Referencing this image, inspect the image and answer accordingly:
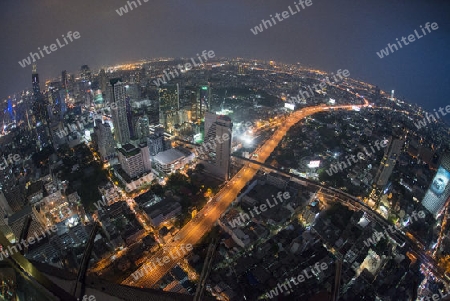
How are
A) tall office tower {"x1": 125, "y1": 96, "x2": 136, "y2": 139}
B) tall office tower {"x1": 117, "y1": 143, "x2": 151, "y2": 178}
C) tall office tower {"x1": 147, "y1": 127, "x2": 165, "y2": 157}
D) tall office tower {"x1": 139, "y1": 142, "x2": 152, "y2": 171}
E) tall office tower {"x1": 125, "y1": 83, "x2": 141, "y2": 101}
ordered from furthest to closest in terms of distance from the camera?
1. tall office tower {"x1": 125, "y1": 83, "x2": 141, "y2": 101}
2. tall office tower {"x1": 125, "y1": 96, "x2": 136, "y2": 139}
3. tall office tower {"x1": 147, "y1": 127, "x2": 165, "y2": 157}
4. tall office tower {"x1": 139, "y1": 142, "x2": 152, "y2": 171}
5. tall office tower {"x1": 117, "y1": 143, "x2": 151, "y2": 178}

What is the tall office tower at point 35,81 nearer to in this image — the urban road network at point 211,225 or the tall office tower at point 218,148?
the tall office tower at point 218,148

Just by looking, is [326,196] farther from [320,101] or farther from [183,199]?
[320,101]

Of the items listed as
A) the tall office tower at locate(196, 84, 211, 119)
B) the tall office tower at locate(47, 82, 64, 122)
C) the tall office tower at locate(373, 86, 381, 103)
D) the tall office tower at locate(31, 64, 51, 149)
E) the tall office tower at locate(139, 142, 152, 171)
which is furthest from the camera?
the tall office tower at locate(373, 86, 381, 103)

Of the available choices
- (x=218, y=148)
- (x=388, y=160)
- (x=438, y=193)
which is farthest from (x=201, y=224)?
(x=438, y=193)

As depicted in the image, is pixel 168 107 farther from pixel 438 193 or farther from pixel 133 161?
pixel 438 193

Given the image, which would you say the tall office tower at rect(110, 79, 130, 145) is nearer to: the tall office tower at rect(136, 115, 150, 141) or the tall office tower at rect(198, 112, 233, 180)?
the tall office tower at rect(136, 115, 150, 141)

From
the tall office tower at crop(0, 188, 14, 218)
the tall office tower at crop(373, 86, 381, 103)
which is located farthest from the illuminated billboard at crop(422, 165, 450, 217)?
the tall office tower at crop(373, 86, 381, 103)
